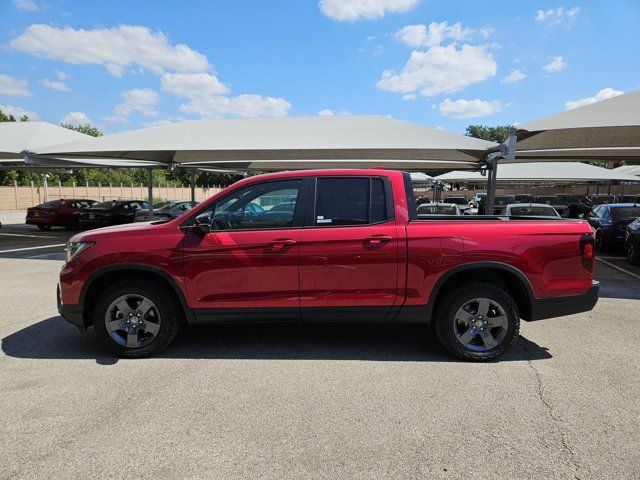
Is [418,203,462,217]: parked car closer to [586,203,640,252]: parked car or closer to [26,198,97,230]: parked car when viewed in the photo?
[586,203,640,252]: parked car

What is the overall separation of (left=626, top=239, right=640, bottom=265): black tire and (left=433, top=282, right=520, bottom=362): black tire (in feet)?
27.5

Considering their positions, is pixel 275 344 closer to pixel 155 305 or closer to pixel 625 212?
pixel 155 305

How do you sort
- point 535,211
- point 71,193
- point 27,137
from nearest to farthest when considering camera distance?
point 535,211, point 27,137, point 71,193

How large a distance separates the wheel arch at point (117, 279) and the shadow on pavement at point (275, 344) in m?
0.48

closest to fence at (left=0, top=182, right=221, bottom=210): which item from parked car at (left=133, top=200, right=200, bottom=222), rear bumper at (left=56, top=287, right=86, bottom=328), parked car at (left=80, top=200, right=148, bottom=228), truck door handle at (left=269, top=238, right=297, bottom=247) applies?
parked car at (left=80, top=200, right=148, bottom=228)

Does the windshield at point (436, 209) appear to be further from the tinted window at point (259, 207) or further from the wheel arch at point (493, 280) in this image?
the tinted window at point (259, 207)

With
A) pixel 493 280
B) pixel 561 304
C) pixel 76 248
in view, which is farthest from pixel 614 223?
pixel 76 248

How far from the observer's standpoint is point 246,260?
4051mm

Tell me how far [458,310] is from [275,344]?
6.35ft

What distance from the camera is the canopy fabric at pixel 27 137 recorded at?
13.1 metres

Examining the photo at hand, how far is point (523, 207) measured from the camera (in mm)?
12711

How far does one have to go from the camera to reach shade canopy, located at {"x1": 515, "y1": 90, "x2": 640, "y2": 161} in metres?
8.10

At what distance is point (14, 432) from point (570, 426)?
3899 millimetres

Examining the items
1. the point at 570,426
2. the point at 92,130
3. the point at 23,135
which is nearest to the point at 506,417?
the point at 570,426
